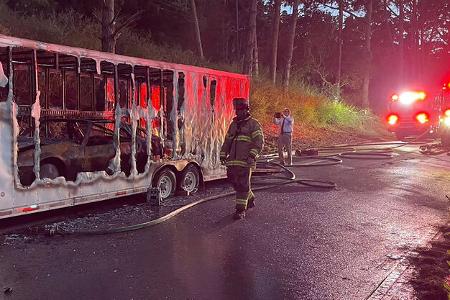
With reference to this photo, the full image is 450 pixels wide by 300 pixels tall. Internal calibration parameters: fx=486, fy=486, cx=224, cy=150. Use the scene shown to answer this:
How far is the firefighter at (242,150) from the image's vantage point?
296 inches

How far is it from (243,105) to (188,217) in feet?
6.48

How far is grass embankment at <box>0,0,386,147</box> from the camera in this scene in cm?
1725

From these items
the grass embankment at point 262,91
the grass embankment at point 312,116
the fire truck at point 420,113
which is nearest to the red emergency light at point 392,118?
the fire truck at point 420,113

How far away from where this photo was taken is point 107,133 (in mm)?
8766

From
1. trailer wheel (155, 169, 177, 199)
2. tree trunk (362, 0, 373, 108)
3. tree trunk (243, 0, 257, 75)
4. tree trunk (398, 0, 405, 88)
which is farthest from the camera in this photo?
tree trunk (398, 0, 405, 88)

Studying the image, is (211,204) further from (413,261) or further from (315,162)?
(315,162)

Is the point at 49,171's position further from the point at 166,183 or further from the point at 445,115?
the point at 445,115

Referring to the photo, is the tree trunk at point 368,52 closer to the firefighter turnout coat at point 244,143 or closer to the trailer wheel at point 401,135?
the trailer wheel at point 401,135

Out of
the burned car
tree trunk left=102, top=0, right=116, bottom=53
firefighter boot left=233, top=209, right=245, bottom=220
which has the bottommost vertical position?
firefighter boot left=233, top=209, right=245, bottom=220

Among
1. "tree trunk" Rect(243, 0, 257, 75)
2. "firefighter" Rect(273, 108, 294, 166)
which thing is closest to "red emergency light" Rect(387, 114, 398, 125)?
"tree trunk" Rect(243, 0, 257, 75)

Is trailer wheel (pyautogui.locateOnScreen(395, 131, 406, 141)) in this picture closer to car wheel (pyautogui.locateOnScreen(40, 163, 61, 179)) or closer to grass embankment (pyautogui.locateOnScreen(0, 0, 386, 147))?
grass embankment (pyautogui.locateOnScreen(0, 0, 386, 147))

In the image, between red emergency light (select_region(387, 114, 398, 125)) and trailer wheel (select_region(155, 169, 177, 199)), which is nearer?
trailer wheel (select_region(155, 169, 177, 199))

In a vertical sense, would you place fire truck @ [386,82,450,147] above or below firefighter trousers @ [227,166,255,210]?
above

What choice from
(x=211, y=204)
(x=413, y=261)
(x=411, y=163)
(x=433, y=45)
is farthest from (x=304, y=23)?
(x=413, y=261)
